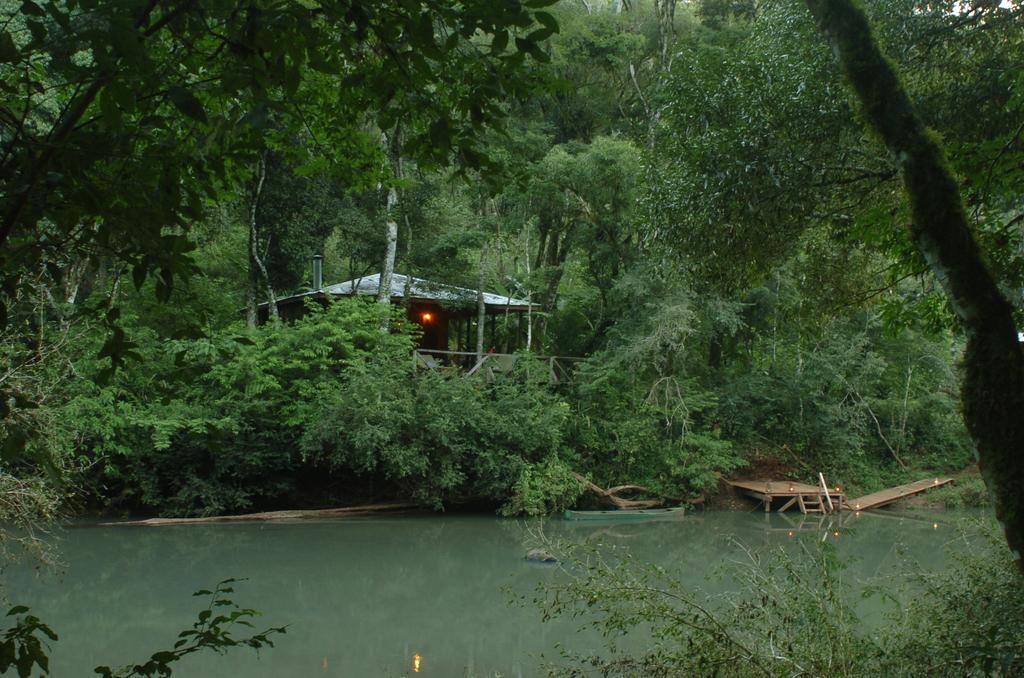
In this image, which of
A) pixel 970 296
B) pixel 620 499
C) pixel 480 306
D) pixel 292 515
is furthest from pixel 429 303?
pixel 970 296

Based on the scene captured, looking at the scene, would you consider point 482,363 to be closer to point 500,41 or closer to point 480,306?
point 480,306

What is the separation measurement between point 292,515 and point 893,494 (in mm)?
12948

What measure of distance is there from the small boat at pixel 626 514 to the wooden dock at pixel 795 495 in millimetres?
2077

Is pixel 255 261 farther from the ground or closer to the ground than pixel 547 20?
farther from the ground

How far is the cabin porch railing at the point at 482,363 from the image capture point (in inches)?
637

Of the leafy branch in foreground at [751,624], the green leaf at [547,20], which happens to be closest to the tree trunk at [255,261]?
the leafy branch in foreground at [751,624]

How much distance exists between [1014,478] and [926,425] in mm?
20936

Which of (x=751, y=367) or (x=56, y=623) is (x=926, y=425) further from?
(x=56, y=623)

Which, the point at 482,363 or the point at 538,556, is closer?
the point at 538,556

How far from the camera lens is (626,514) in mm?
15781

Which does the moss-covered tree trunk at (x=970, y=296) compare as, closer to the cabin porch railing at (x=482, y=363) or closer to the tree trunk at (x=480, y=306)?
the cabin porch railing at (x=482, y=363)

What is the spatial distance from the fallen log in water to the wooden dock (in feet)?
24.3

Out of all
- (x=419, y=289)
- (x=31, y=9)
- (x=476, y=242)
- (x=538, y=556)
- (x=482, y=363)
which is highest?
(x=476, y=242)

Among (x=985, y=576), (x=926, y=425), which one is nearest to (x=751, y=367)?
(x=926, y=425)
